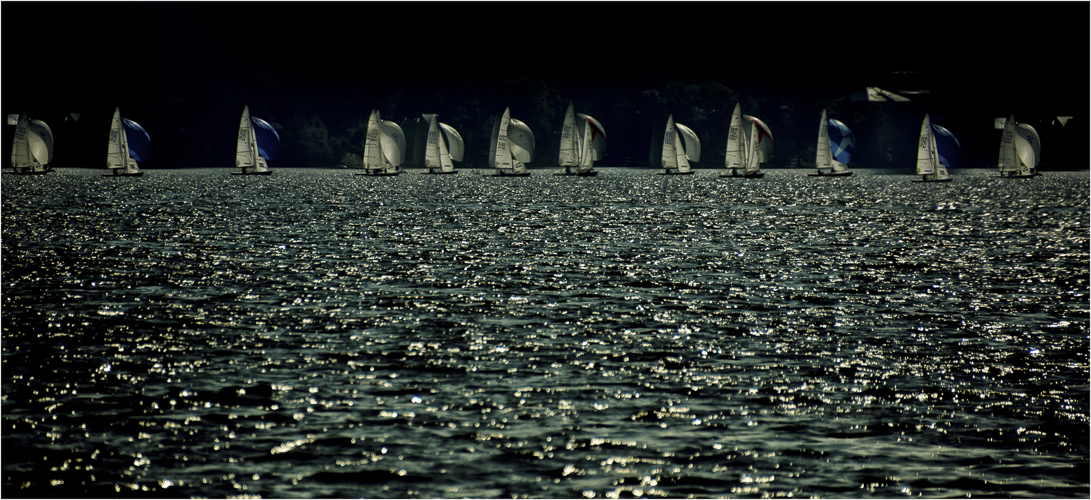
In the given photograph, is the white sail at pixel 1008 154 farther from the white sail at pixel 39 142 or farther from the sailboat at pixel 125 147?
the white sail at pixel 39 142

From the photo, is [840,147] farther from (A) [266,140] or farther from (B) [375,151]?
(A) [266,140]

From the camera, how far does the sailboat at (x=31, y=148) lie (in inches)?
5886

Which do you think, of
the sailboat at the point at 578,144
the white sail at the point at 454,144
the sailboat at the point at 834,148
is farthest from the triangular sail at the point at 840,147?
the white sail at the point at 454,144

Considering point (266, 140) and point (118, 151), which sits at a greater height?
point (266, 140)

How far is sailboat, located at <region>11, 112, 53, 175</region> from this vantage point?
150 metres

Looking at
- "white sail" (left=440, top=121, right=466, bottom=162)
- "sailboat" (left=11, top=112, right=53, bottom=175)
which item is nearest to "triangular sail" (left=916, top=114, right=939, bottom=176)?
"white sail" (left=440, top=121, right=466, bottom=162)

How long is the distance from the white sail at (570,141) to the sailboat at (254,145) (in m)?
42.8

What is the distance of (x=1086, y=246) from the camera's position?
170 feet

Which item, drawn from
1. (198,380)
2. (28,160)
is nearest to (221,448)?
(198,380)

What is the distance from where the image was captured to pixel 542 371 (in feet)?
71.2

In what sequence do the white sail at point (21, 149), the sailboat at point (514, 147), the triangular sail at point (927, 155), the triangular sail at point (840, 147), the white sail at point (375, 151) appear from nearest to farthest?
the triangular sail at point (927, 155), the white sail at point (21, 149), the sailboat at point (514, 147), the white sail at point (375, 151), the triangular sail at point (840, 147)

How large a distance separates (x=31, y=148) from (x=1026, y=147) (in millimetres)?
138572

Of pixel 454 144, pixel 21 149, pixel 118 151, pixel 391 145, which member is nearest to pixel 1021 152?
pixel 454 144

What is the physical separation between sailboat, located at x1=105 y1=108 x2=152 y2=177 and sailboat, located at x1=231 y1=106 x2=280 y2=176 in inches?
552
